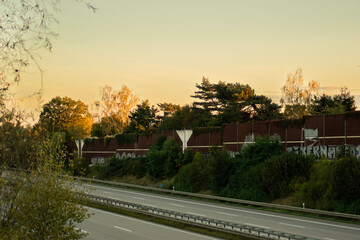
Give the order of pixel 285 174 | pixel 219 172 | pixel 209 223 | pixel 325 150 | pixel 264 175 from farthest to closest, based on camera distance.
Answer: pixel 219 172, pixel 325 150, pixel 264 175, pixel 285 174, pixel 209 223

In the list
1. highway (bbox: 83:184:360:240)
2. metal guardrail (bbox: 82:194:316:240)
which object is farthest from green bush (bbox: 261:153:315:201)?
metal guardrail (bbox: 82:194:316:240)

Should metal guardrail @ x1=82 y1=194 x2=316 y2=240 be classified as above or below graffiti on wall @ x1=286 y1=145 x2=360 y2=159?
below

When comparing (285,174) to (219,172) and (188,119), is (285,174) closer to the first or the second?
(219,172)

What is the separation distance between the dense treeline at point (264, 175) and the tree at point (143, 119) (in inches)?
1292

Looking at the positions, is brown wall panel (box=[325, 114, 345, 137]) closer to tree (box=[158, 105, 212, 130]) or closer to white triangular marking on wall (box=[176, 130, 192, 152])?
white triangular marking on wall (box=[176, 130, 192, 152])

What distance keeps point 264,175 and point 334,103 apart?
28.0 metres

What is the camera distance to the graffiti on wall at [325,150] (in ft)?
116

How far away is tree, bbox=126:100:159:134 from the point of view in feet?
295

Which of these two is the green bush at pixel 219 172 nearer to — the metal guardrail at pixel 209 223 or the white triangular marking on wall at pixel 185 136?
the metal guardrail at pixel 209 223

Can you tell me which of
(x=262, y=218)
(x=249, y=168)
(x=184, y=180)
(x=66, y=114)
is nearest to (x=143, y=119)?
(x=66, y=114)

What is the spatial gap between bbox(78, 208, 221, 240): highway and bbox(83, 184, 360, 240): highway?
2694 millimetres

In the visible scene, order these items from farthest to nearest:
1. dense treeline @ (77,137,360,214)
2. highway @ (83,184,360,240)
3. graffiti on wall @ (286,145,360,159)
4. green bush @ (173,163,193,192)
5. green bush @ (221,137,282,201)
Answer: green bush @ (173,163,193,192), green bush @ (221,137,282,201), graffiti on wall @ (286,145,360,159), dense treeline @ (77,137,360,214), highway @ (83,184,360,240)

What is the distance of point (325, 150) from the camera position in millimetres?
38000

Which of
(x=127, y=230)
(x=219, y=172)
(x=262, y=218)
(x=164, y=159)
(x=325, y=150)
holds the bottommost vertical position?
(x=127, y=230)
